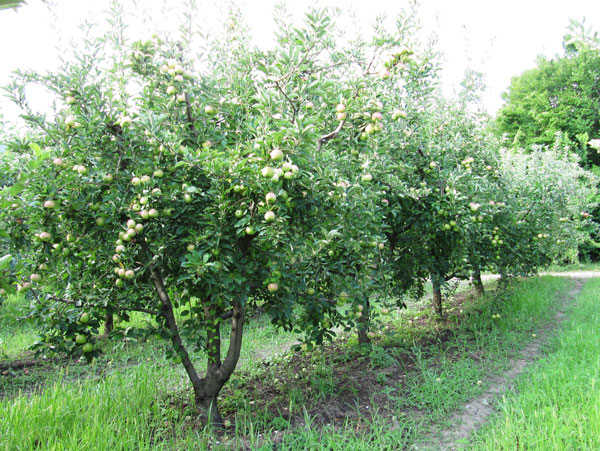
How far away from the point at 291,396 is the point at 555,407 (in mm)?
1951

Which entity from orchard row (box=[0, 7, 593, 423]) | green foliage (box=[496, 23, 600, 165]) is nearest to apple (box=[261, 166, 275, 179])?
orchard row (box=[0, 7, 593, 423])

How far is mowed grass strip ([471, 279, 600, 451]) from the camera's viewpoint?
2.36m

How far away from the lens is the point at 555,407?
2.68m

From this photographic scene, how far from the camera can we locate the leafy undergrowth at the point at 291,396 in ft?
8.44

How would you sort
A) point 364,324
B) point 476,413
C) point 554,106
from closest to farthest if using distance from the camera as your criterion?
point 476,413
point 364,324
point 554,106

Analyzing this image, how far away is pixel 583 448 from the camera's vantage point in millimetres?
2221

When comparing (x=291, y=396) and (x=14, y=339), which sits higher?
(x=14, y=339)

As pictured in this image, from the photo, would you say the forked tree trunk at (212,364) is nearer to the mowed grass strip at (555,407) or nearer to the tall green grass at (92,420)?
the tall green grass at (92,420)

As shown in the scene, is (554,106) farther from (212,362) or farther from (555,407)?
(212,362)

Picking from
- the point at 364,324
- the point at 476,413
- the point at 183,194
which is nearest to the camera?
the point at 183,194

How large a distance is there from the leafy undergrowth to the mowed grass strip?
0.44 m

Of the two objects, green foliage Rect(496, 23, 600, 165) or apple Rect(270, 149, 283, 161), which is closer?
apple Rect(270, 149, 283, 161)

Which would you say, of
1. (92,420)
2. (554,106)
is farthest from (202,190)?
(554,106)

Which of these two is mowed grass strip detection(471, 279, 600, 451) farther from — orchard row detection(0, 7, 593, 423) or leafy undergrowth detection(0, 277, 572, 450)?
orchard row detection(0, 7, 593, 423)
